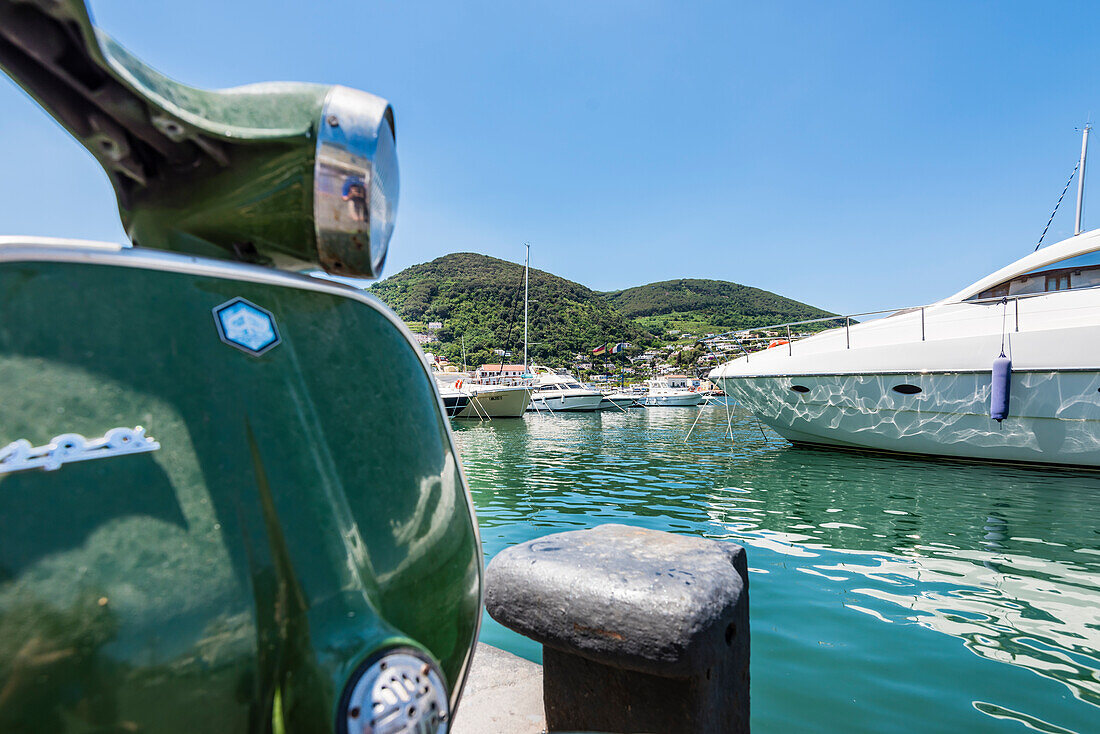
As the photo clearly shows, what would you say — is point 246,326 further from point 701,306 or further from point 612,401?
point 701,306

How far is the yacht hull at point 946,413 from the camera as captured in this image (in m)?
8.31

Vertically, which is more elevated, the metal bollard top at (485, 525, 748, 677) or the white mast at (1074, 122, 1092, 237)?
the white mast at (1074, 122, 1092, 237)

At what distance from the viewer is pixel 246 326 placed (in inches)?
29.5

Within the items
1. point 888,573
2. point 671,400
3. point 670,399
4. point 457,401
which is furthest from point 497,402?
point 888,573

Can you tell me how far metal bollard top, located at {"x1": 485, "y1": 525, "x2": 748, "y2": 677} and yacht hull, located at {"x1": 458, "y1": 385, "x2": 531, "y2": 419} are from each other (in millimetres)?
25222

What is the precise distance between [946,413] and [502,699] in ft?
32.2

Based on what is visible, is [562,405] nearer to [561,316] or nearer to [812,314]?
[561,316]

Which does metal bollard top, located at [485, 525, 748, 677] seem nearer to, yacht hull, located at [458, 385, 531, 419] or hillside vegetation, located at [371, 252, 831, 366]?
yacht hull, located at [458, 385, 531, 419]

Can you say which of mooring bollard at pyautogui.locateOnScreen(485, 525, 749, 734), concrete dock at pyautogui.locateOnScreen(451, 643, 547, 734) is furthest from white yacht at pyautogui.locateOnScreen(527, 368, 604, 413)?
mooring bollard at pyautogui.locateOnScreen(485, 525, 749, 734)

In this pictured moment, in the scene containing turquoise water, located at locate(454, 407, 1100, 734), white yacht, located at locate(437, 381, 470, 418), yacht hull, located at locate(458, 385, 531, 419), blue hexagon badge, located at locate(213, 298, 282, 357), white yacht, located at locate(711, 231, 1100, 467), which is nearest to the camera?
blue hexagon badge, located at locate(213, 298, 282, 357)

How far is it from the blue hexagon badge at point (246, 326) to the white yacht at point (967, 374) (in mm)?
10028

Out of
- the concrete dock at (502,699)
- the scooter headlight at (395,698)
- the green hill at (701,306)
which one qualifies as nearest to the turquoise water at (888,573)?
the concrete dock at (502,699)

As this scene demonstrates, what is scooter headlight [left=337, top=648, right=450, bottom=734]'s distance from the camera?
2.12 ft

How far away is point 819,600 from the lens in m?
3.57
